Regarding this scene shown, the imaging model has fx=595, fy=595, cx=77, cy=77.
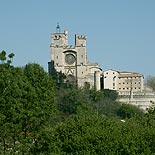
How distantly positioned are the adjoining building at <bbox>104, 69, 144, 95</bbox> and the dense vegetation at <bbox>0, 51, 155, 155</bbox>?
2715 inches

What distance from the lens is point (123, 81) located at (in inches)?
4254

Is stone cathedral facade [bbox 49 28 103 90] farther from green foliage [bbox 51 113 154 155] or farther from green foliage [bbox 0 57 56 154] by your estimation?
green foliage [bbox 51 113 154 155]

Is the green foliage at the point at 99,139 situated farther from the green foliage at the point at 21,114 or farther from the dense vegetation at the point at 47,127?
the green foliage at the point at 21,114

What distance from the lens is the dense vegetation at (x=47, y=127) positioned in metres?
22.5

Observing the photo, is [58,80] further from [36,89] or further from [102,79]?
[36,89]

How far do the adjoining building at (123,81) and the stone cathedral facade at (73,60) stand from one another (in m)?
2.45

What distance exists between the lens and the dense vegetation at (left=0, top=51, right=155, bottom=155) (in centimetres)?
2255

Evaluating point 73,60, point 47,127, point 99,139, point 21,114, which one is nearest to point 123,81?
point 73,60

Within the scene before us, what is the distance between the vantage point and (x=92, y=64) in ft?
344

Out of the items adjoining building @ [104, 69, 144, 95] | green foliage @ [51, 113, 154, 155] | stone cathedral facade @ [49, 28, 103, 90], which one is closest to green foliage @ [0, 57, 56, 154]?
green foliage @ [51, 113, 154, 155]

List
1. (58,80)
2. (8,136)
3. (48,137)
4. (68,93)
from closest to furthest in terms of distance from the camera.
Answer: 1. (48,137)
2. (8,136)
3. (68,93)
4. (58,80)

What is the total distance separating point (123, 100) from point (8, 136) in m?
68.5

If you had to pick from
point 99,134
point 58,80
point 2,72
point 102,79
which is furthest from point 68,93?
point 99,134

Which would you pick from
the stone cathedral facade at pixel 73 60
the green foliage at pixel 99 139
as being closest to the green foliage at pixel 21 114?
the green foliage at pixel 99 139
